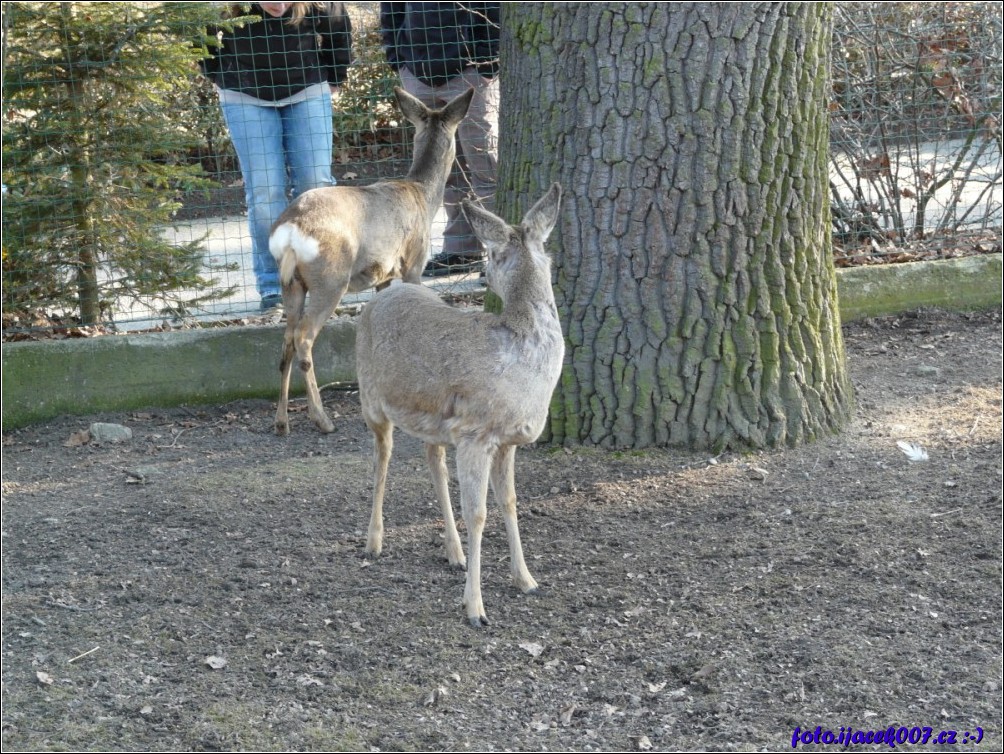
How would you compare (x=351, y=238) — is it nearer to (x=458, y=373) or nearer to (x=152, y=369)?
(x=152, y=369)

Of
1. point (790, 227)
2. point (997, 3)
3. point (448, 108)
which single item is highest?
point (997, 3)

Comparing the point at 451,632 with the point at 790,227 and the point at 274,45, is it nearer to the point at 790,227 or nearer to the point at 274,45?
the point at 790,227

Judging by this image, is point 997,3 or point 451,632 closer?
point 451,632

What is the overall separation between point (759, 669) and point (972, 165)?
17.6 feet

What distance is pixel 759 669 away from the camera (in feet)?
12.4

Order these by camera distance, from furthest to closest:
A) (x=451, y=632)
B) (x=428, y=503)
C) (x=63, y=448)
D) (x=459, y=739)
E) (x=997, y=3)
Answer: (x=997, y=3)
(x=63, y=448)
(x=428, y=503)
(x=451, y=632)
(x=459, y=739)

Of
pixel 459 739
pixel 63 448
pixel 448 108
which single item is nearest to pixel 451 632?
pixel 459 739

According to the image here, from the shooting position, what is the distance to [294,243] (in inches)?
248

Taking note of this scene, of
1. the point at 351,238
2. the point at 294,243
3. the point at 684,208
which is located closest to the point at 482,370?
the point at 684,208

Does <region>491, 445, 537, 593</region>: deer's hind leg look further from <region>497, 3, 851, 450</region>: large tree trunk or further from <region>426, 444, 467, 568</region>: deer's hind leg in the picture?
<region>497, 3, 851, 450</region>: large tree trunk

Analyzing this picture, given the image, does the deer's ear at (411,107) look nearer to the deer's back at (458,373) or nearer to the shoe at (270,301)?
the shoe at (270,301)

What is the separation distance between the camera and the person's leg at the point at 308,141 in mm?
7527

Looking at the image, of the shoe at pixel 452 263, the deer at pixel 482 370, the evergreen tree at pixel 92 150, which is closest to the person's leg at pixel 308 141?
the evergreen tree at pixel 92 150

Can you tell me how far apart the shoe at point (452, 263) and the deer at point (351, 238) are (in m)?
0.72
